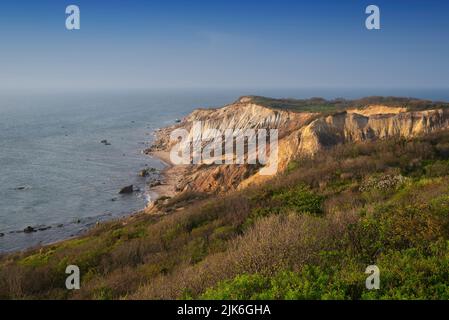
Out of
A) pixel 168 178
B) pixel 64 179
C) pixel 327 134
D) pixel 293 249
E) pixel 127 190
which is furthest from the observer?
pixel 168 178

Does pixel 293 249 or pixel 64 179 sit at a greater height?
pixel 293 249

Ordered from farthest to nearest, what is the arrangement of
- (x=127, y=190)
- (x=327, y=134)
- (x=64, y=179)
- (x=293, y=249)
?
(x=64, y=179) → (x=127, y=190) → (x=327, y=134) → (x=293, y=249)

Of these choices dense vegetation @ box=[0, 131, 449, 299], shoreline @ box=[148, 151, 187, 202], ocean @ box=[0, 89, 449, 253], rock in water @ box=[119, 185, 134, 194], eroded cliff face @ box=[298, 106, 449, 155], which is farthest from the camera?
rock in water @ box=[119, 185, 134, 194]

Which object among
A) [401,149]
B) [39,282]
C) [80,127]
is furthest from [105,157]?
[39,282]

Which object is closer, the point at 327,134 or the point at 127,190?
the point at 327,134

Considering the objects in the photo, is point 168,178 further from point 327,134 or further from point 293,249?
point 293,249

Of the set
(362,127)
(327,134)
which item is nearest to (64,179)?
(327,134)

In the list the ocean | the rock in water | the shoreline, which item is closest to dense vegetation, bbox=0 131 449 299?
the ocean

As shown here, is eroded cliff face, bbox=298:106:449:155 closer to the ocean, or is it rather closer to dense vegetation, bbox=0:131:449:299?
dense vegetation, bbox=0:131:449:299

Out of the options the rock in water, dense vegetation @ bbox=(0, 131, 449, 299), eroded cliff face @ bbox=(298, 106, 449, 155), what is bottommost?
the rock in water
